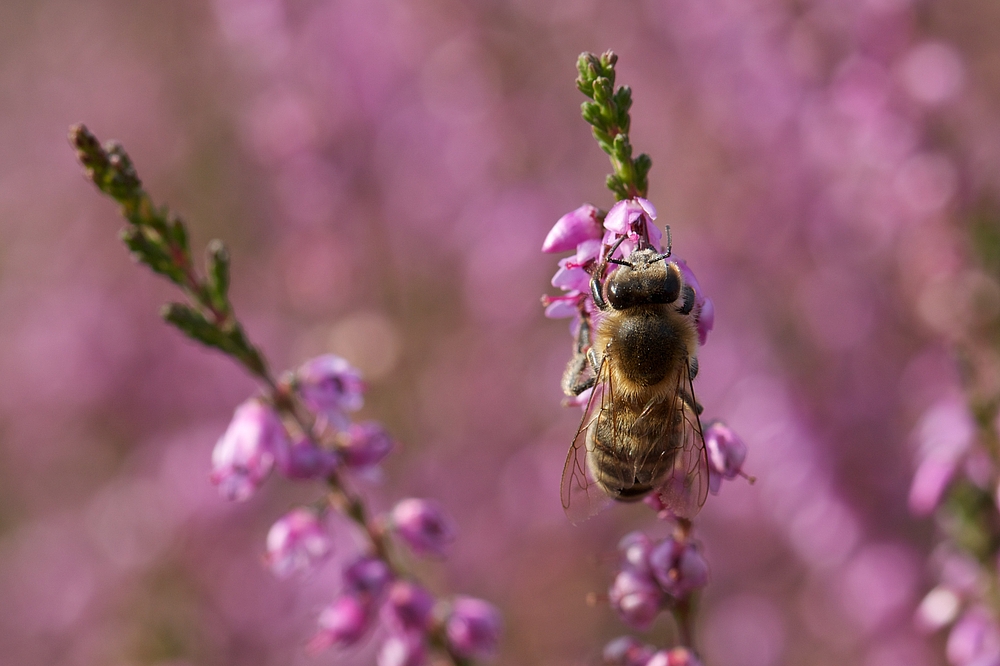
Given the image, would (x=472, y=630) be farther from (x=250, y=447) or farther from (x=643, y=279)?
(x=643, y=279)

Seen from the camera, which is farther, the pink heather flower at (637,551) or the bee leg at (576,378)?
the bee leg at (576,378)

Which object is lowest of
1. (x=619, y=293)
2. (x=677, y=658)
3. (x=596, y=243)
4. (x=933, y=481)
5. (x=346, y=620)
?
(x=677, y=658)

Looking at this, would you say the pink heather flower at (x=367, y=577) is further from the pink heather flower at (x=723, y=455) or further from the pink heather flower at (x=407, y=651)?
the pink heather flower at (x=723, y=455)

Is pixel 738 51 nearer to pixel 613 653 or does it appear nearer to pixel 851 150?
pixel 851 150

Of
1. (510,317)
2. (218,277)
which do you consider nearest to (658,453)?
(218,277)

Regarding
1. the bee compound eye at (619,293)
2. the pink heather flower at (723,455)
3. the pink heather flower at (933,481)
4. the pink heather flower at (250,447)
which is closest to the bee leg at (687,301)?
the bee compound eye at (619,293)

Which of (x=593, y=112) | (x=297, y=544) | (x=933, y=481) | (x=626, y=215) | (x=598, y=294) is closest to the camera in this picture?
(x=626, y=215)
